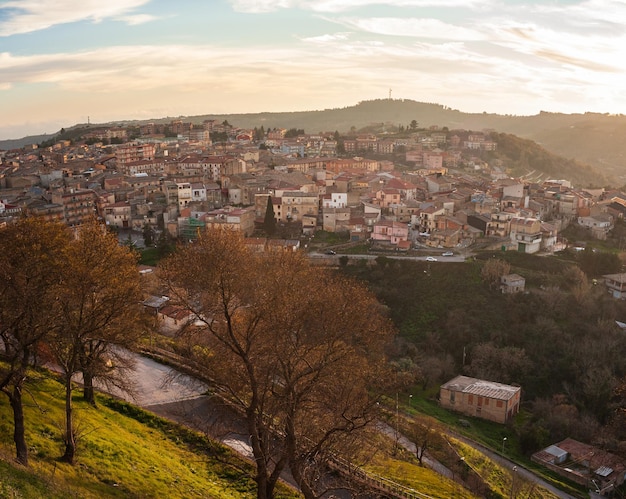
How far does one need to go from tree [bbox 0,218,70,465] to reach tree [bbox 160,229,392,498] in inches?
72.5

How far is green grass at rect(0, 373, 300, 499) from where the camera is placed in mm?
7832

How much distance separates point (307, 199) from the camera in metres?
38.5

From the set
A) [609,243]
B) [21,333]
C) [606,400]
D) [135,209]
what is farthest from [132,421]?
[609,243]

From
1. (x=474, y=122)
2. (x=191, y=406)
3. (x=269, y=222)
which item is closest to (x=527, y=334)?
(x=269, y=222)

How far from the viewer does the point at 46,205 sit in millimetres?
39094

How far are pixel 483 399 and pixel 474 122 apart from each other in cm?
13224

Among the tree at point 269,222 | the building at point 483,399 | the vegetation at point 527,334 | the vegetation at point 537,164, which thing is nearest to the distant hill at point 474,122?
the vegetation at point 537,164

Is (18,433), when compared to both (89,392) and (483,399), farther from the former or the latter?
(483,399)

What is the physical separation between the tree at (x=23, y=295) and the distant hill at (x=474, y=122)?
9587 centimetres

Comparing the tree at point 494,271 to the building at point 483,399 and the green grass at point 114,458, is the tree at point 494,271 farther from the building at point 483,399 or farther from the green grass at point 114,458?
the green grass at point 114,458

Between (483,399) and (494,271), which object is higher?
(494,271)

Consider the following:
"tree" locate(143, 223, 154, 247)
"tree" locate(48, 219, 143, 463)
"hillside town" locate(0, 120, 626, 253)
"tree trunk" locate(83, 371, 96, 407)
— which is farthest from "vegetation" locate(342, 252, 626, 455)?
"tree" locate(48, 219, 143, 463)

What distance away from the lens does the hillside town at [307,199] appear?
3606 cm

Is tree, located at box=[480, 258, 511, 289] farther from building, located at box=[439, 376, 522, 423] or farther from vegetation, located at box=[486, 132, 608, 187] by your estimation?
vegetation, located at box=[486, 132, 608, 187]
